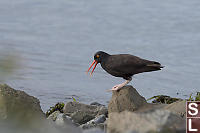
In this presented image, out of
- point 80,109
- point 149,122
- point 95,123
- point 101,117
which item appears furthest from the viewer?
point 80,109

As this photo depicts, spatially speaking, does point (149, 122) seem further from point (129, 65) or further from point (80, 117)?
point (80, 117)

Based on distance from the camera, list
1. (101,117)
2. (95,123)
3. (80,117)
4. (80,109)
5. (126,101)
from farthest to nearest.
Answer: (80,109), (80,117), (101,117), (126,101), (95,123)

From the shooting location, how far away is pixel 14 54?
2.40 metres

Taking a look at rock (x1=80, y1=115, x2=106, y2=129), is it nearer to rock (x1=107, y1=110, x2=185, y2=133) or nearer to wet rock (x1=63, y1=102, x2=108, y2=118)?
wet rock (x1=63, y1=102, x2=108, y2=118)

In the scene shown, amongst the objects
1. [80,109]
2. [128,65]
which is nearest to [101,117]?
[128,65]

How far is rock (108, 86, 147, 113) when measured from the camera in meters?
7.27

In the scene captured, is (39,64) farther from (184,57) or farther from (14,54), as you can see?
(14,54)

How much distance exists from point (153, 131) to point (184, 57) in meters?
10.1

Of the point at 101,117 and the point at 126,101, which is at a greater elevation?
the point at 126,101

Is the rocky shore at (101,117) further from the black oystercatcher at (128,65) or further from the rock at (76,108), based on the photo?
the black oystercatcher at (128,65)

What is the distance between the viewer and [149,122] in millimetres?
3752

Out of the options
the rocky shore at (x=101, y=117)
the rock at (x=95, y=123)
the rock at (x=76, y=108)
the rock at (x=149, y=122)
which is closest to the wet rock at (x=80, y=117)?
the rocky shore at (x=101, y=117)

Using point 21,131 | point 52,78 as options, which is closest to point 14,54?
point 21,131

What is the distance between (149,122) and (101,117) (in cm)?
371
